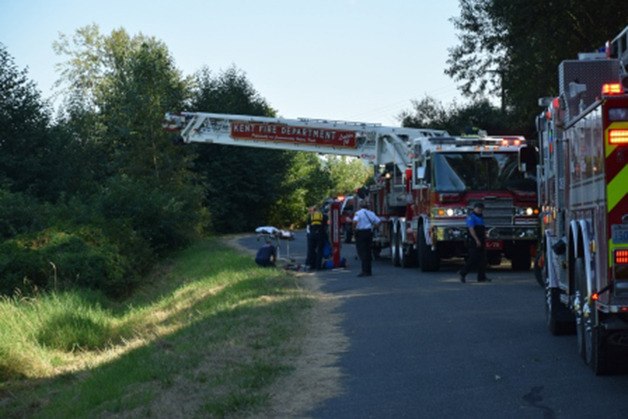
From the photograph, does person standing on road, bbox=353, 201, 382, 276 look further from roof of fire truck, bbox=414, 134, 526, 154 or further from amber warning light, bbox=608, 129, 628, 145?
amber warning light, bbox=608, 129, 628, 145

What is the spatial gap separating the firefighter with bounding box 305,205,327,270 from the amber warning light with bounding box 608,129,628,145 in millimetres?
20557

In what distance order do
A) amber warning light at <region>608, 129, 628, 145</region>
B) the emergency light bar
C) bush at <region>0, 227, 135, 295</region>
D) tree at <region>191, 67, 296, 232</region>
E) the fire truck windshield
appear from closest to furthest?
1. amber warning light at <region>608, 129, 628, 145</region>
2. the emergency light bar
3. the fire truck windshield
4. bush at <region>0, 227, 135, 295</region>
5. tree at <region>191, 67, 296, 232</region>

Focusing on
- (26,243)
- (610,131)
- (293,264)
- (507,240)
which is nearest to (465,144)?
(507,240)

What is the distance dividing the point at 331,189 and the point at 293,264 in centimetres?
6214

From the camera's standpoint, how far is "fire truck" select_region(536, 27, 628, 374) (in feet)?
32.2

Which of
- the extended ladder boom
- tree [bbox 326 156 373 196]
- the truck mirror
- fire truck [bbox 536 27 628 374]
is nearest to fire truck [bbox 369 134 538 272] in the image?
the extended ladder boom

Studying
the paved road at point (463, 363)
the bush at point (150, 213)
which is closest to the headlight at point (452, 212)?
the paved road at point (463, 363)

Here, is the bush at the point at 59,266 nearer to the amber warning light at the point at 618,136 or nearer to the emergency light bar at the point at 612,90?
the emergency light bar at the point at 612,90

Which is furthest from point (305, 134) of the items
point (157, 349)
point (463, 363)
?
point (463, 363)

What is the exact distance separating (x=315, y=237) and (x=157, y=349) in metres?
15.6

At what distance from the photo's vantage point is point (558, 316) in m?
14.1

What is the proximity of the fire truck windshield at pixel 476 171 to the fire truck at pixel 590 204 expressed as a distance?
36.0ft

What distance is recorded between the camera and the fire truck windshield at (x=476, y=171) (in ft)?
86.0

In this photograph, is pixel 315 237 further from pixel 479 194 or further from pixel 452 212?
pixel 479 194
